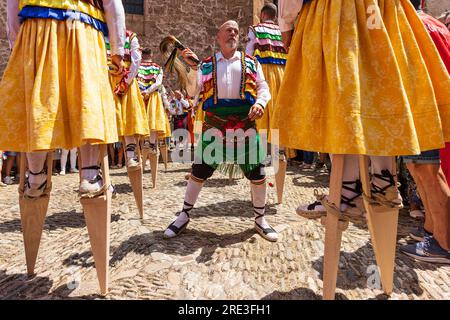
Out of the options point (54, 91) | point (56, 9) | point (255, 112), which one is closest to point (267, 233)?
point (255, 112)

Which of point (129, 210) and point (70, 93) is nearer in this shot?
point (70, 93)

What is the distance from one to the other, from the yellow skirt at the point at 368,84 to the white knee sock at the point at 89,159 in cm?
103

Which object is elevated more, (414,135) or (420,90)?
(420,90)

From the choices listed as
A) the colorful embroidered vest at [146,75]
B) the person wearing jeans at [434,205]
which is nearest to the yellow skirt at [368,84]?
the person wearing jeans at [434,205]

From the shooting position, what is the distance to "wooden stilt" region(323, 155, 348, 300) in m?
1.40

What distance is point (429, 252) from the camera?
7.09 feet

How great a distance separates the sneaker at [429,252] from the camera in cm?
211

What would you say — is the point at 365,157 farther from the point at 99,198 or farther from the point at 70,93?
the point at 70,93

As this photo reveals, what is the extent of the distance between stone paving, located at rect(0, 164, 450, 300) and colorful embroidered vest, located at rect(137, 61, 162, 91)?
234 cm

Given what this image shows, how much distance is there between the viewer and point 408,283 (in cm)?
186

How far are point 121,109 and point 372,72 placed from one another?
2.66 m

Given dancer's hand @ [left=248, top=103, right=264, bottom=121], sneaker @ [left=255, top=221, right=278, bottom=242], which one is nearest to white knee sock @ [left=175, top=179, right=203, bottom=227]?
sneaker @ [left=255, top=221, right=278, bottom=242]

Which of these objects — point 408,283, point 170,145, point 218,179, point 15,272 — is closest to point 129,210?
point 15,272

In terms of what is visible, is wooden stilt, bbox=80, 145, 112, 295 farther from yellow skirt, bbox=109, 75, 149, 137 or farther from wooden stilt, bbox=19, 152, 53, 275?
yellow skirt, bbox=109, 75, 149, 137
